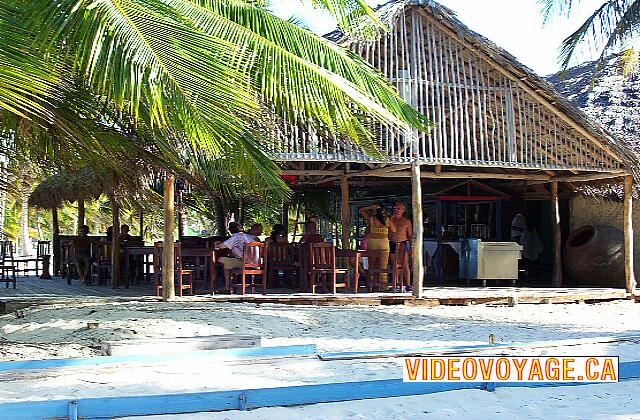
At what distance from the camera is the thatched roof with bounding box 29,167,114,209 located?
40.0 feet

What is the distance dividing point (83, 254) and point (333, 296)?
5.08 metres

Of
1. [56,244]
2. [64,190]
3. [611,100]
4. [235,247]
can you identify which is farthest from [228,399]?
[56,244]

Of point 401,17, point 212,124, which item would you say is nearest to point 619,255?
point 401,17

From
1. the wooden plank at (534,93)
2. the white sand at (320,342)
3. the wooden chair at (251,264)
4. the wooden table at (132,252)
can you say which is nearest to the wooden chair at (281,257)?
the wooden chair at (251,264)

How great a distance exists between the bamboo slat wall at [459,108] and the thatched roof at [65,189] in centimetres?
453

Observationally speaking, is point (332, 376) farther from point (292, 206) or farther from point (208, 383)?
point (292, 206)

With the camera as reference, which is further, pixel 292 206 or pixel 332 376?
pixel 292 206

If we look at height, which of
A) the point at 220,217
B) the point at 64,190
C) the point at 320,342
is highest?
the point at 64,190

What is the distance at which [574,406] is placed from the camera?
17.4 ft

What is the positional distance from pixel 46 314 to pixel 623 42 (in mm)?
9366

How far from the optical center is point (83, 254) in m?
13.4

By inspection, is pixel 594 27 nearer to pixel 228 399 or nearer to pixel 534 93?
pixel 534 93

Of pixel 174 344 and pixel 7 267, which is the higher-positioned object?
pixel 7 267

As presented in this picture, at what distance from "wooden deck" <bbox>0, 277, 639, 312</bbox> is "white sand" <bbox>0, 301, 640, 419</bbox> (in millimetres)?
254
